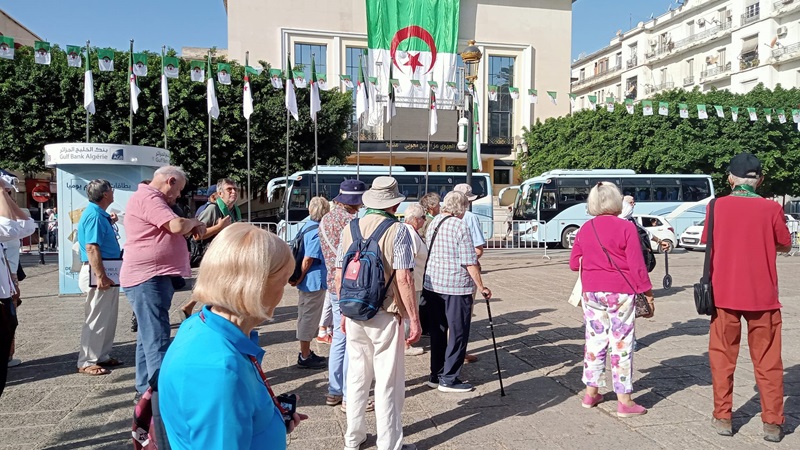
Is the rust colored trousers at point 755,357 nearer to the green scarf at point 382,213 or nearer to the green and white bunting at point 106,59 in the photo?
the green scarf at point 382,213

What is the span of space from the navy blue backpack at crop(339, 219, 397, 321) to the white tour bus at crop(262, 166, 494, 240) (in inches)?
662

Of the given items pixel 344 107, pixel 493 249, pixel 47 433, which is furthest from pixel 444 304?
pixel 344 107

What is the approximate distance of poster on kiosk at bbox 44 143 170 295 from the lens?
29.7 feet

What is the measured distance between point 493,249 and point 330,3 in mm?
29240

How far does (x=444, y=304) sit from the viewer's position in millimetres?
4676

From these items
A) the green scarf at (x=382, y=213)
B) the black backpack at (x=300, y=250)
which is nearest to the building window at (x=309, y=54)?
the black backpack at (x=300, y=250)

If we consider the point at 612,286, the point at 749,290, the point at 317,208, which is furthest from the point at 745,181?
the point at 317,208

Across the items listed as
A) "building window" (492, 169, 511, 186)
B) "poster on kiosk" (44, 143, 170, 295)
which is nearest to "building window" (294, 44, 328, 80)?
"building window" (492, 169, 511, 186)

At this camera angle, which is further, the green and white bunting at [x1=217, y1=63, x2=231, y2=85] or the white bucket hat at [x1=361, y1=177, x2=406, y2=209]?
the green and white bunting at [x1=217, y1=63, x2=231, y2=85]

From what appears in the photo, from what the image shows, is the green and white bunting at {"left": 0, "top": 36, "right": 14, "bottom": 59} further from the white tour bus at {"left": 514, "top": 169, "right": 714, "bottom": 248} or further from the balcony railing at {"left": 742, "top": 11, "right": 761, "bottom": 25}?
the balcony railing at {"left": 742, "top": 11, "right": 761, "bottom": 25}

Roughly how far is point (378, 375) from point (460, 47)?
43464mm

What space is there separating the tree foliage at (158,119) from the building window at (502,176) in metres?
21.8

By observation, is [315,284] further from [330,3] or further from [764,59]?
[764,59]

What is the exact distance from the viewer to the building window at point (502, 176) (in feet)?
150
